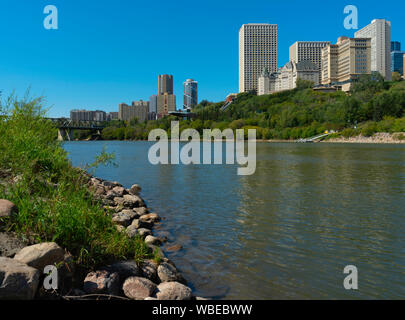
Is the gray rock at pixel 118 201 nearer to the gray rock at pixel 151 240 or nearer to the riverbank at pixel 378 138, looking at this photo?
the gray rock at pixel 151 240

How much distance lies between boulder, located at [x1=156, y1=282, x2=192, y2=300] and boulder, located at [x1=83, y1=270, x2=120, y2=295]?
72cm

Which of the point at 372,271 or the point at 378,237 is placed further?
the point at 378,237

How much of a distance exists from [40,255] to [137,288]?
1.64 m

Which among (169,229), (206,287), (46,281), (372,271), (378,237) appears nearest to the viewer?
(46,281)

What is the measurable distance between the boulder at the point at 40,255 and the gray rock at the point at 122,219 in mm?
4692

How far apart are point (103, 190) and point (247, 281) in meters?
9.46

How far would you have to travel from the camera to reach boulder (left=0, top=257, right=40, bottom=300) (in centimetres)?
443

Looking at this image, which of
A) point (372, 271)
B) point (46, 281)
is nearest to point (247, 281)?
point (372, 271)

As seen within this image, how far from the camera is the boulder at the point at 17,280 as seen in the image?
443cm

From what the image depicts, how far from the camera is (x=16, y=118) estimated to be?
1130 cm

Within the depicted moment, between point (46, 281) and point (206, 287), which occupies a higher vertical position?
point (46, 281)

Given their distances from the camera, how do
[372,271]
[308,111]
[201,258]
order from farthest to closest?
[308,111] < [201,258] < [372,271]

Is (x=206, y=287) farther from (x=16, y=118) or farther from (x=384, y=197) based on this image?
(x=384, y=197)

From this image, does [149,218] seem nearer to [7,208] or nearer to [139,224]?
[139,224]
